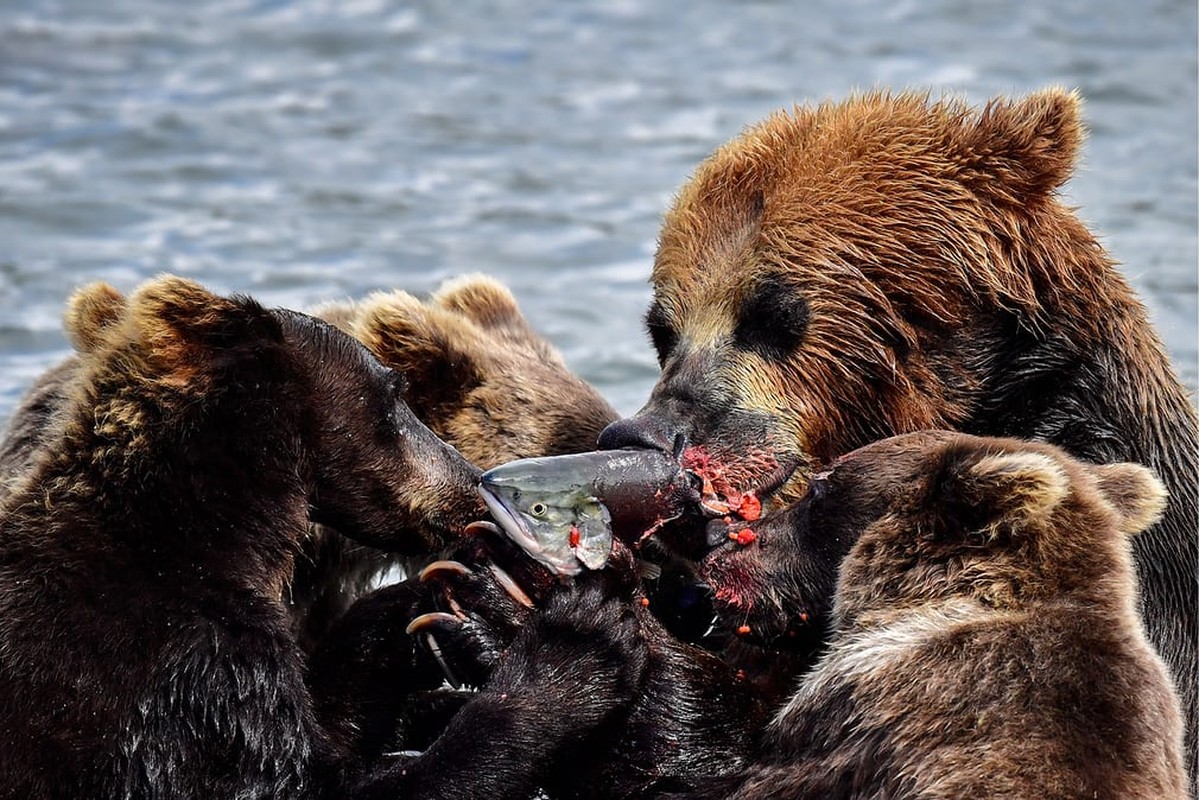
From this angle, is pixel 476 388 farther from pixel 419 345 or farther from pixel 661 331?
pixel 661 331

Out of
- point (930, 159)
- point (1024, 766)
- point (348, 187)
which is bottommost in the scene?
point (348, 187)

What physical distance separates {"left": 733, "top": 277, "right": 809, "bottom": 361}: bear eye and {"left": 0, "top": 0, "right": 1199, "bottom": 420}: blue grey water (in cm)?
523

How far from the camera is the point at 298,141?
784 inches

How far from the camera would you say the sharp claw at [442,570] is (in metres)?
7.80

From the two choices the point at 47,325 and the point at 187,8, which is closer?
the point at 47,325

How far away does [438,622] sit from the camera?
784 centimetres

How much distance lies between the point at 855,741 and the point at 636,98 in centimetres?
1511

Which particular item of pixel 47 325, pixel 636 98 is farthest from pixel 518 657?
pixel 636 98

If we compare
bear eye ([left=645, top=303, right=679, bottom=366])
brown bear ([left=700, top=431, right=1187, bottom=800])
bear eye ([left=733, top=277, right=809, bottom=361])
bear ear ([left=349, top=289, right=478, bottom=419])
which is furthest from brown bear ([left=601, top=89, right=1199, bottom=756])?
bear ear ([left=349, top=289, right=478, bottom=419])

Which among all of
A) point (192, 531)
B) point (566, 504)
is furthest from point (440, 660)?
point (192, 531)

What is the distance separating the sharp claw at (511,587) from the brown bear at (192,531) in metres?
0.64

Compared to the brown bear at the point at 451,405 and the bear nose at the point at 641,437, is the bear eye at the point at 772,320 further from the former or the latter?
the brown bear at the point at 451,405

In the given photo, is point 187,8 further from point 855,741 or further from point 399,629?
point 855,741

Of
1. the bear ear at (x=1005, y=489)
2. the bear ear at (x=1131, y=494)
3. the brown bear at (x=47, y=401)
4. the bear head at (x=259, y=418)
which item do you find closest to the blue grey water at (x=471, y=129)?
the brown bear at (x=47, y=401)
